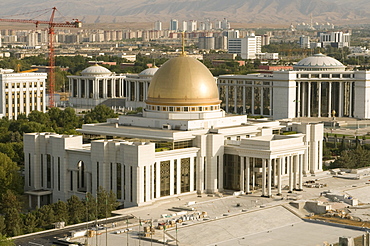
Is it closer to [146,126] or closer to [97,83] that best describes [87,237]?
[146,126]

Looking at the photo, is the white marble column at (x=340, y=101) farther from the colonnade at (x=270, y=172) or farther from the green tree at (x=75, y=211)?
the green tree at (x=75, y=211)

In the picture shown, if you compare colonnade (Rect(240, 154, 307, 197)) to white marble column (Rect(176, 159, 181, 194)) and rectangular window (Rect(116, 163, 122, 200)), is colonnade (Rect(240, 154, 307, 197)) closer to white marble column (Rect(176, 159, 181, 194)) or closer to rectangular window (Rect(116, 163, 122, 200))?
white marble column (Rect(176, 159, 181, 194))

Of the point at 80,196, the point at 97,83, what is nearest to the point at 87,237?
the point at 80,196

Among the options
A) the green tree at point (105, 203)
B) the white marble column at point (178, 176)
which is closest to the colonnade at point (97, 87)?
the white marble column at point (178, 176)

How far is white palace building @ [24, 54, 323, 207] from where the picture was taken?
54.9 metres

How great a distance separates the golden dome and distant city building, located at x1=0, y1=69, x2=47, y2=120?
43.4 meters

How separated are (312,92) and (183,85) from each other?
50.8 m

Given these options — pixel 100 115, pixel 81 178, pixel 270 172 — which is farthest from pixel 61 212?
pixel 100 115

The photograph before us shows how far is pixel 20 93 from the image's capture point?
10556cm

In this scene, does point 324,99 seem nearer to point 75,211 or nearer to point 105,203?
point 105,203

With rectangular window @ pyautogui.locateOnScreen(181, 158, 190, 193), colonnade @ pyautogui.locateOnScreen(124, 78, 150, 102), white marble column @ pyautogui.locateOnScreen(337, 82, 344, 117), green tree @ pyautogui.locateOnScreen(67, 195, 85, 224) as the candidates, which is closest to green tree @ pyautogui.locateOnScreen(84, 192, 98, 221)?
green tree @ pyautogui.locateOnScreen(67, 195, 85, 224)

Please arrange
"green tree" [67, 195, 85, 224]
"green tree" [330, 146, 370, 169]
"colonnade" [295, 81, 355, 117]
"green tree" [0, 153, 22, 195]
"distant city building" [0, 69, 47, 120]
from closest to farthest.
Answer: "green tree" [67, 195, 85, 224] → "green tree" [0, 153, 22, 195] → "green tree" [330, 146, 370, 169] → "distant city building" [0, 69, 47, 120] → "colonnade" [295, 81, 355, 117]

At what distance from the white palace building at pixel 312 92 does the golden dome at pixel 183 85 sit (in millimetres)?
46306

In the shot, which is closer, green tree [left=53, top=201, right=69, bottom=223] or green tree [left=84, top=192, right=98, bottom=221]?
green tree [left=53, top=201, right=69, bottom=223]
